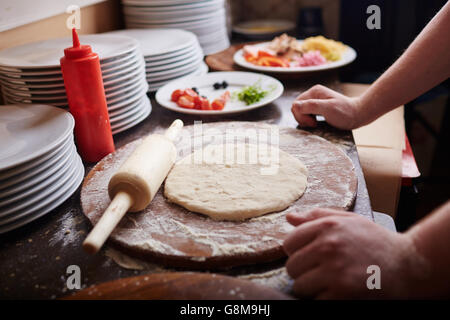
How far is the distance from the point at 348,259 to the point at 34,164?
796 millimetres

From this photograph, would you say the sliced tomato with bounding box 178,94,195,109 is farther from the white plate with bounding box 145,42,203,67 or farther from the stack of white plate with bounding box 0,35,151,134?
the white plate with bounding box 145,42,203,67

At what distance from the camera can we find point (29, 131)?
1211 millimetres

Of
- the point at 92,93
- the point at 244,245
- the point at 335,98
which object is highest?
the point at 92,93

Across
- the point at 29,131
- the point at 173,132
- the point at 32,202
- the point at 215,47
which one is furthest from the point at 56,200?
the point at 215,47

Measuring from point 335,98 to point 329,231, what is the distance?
2.87 ft

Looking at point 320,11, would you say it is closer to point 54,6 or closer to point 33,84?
point 54,6

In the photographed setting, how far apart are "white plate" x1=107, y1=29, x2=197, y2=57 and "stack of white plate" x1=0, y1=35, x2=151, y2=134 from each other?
0.30 meters

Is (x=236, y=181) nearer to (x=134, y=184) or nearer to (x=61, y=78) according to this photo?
(x=134, y=184)

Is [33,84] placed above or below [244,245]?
above

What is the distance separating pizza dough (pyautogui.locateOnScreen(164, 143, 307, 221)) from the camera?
3.57 ft

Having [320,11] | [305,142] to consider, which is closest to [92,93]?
[305,142]

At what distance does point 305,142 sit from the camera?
4.73ft

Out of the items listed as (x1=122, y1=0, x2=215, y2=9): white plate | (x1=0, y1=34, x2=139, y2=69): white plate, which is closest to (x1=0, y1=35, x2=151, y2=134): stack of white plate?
(x1=0, y1=34, x2=139, y2=69): white plate

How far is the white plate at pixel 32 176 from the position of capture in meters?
1.00
